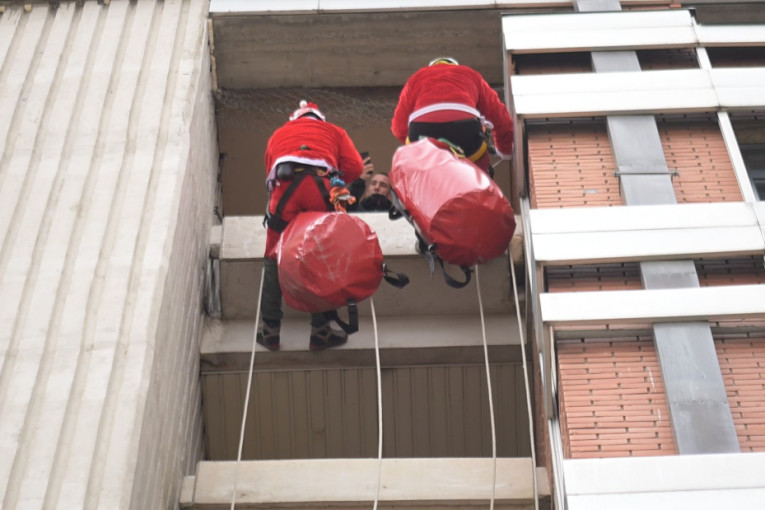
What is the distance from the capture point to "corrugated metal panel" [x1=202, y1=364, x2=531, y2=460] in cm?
985

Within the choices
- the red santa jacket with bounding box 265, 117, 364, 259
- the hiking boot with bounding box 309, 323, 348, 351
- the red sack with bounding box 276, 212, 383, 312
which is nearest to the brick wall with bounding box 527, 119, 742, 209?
the red sack with bounding box 276, 212, 383, 312

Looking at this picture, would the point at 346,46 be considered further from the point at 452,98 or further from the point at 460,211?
the point at 460,211

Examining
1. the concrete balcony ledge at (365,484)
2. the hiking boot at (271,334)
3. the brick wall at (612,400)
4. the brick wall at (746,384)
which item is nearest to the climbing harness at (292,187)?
the hiking boot at (271,334)

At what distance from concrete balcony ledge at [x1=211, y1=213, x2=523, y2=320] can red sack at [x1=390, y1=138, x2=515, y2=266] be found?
1.50 meters

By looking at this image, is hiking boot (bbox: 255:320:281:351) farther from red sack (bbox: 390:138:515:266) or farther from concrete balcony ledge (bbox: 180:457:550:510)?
red sack (bbox: 390:138:515:266)

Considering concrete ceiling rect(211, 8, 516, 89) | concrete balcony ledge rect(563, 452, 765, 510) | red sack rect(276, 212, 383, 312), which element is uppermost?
concrete ceiling rect(211, 8, 516, 89)

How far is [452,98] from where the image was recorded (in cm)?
928

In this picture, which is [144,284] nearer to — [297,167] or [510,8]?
[297,167]

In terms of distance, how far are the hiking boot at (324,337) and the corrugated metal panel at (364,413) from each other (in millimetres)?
359

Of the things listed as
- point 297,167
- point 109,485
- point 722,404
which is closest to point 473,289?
point 297,167

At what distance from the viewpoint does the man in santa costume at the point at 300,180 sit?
348 inches

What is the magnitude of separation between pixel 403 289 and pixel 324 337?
82 centimetres

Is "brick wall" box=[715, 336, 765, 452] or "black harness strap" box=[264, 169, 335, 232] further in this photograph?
"black harness strap" box=[264, 169, 335, 232]

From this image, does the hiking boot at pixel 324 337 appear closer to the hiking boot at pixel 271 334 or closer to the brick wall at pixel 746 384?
the hiking boot at pixel 271 334
